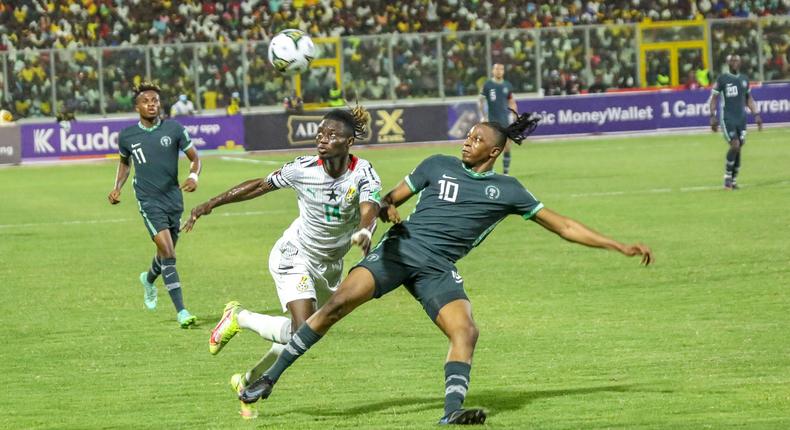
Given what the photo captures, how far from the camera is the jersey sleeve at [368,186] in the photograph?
9.17 m

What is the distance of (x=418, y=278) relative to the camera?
29.7ft

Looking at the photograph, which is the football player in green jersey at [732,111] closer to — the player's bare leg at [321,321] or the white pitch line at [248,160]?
the white pitch line at [248,160]

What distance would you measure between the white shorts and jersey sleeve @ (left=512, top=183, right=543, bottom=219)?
163 centimetres

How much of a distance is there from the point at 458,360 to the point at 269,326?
1.62 m

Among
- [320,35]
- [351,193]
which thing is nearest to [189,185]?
[351,193]

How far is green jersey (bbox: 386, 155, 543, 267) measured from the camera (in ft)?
29.7

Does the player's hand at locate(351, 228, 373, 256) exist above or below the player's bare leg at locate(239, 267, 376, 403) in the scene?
above

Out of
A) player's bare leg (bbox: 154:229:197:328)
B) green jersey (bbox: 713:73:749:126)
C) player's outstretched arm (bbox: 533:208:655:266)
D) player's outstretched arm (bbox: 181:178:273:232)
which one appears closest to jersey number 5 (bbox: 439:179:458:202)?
player's outstretched arm (bbox: 533:208:655:266)

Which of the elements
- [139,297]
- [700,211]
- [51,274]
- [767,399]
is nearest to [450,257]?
[767,399]

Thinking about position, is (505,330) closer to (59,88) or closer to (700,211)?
(700,211)

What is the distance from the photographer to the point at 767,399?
9367mm

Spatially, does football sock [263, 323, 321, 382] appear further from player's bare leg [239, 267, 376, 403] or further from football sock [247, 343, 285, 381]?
football sock [247, 343, 285, 381]

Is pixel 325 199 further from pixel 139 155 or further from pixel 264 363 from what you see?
pixel 139 155

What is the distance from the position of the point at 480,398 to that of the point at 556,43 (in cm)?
3692
